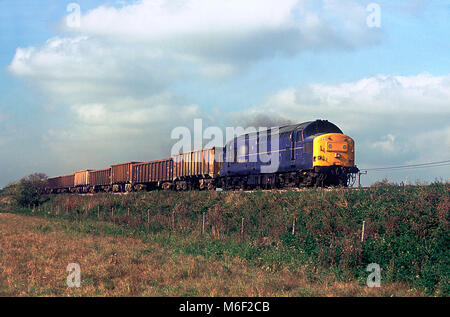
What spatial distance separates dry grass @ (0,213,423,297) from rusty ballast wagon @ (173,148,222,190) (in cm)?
1560

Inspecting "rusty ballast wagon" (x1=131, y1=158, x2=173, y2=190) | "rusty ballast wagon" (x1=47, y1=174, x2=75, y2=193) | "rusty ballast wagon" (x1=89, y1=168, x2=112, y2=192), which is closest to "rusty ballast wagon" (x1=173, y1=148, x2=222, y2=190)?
"rusty ballast wagon" (x1=131, y1=158, x2=173, y2=190)

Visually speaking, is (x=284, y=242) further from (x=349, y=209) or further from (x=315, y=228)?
(x=349, y=209)

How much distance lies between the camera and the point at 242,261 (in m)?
15.1

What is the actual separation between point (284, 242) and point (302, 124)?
33.5 ft

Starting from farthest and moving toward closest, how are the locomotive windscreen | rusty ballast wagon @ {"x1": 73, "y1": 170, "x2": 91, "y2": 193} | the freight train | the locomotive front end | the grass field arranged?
rusty ballast wagon @ {"x1": 73, "y1": 170, "x2": 91, "y2": 193}, the locomotive windscreen, the freight train, the locomotive front end, the grass field

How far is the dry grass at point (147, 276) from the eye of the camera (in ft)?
35.4

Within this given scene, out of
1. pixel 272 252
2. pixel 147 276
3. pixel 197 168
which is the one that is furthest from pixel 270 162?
pixel 147 276

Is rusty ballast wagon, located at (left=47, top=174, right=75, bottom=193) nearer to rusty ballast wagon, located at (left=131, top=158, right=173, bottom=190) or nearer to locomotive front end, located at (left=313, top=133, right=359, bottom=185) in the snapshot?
rusty ballast wagon, located at (left=131, top=158, right=173, bottom=190)

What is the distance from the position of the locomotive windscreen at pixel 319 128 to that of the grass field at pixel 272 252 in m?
4.48

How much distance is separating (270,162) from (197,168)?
10.5m

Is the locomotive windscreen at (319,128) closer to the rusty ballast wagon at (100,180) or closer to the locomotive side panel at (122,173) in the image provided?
the locomotive side panel at (122,173)

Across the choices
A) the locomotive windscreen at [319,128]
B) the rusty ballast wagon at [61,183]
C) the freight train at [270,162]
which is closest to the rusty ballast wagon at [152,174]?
the freight train at [270,162]

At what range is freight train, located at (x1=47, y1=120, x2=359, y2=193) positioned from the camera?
76.0 feet
